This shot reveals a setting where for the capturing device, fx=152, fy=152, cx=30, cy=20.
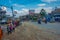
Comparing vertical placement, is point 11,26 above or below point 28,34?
above

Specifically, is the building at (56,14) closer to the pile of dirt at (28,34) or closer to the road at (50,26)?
the road at (50,26)

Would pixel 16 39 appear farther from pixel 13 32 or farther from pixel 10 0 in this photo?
pixel 10 0

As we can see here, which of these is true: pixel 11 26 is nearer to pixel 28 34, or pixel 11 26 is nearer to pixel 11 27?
pixel 11 27

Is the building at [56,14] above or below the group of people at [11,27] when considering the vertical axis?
above

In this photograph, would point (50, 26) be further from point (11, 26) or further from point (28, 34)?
point (11, 26)

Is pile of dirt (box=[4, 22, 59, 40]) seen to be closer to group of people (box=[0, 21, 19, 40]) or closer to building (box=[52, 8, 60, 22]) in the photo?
group of people (box=[0, 21, 19, 40])

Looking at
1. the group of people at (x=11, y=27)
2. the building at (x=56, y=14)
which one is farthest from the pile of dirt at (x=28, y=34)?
the building at (x=56, y=14)

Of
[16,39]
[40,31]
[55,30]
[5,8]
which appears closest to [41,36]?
[40,31]

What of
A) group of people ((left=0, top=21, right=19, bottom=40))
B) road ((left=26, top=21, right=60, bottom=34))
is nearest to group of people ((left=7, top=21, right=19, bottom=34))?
group of people ((left=0, top=21, right=19, bottom=40))

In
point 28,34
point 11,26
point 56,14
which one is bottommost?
point 28,34

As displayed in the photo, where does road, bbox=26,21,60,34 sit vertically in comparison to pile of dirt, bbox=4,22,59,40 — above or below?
above

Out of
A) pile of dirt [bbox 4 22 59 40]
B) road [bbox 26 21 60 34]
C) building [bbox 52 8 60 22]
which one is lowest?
pile of dirt [bbox 4 22 59 40]

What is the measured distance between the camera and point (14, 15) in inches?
95.0

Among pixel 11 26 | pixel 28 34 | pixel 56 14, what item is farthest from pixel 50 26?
pixel 11 26
